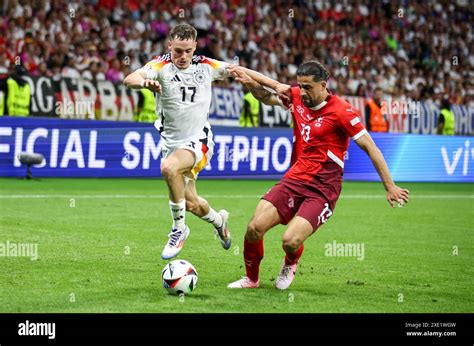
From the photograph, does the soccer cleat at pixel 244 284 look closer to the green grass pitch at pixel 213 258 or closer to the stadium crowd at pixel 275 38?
the green grass pitch at pixel 213 258

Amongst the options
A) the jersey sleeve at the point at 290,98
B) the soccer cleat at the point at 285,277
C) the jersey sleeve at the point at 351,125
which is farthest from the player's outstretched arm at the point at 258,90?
the soccer cleat at the point at 285,277

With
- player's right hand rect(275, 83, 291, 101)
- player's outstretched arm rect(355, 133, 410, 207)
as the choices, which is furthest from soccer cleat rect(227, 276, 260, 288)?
player's right hand rect(275, 83, 291, 101)

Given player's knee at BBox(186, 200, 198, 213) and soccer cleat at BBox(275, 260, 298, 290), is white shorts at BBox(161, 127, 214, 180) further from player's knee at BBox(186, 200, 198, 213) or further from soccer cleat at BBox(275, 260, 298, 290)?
soccer cleat at BBox(275, 260, 298, 290)

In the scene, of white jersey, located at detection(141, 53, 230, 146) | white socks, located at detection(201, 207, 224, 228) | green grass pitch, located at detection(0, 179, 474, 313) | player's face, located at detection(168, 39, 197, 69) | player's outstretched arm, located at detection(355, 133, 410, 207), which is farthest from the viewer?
white socks, located at detection(201, 207, 224, 228)

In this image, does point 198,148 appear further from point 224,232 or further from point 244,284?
point 244,284

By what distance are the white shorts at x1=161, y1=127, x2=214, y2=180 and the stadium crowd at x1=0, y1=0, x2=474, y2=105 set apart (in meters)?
11.9

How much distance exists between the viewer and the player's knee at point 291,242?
8.12 meters

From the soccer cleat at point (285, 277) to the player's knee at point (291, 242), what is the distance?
0.42 metres

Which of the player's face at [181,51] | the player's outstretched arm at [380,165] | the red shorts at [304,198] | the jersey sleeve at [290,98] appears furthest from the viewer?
the player's face at [181,51]

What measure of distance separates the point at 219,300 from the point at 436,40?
95.0ft

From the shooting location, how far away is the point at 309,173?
8.48 metres

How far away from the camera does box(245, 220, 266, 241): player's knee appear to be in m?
8.25

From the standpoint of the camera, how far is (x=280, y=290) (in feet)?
27.8

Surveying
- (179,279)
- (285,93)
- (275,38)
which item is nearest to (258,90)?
(285,93)
